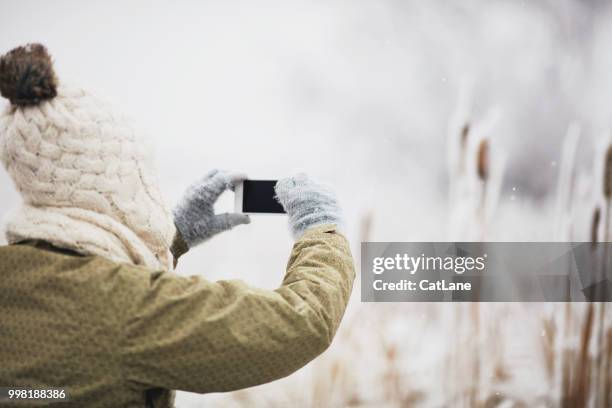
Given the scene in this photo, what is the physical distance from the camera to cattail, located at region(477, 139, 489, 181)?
1.53 m

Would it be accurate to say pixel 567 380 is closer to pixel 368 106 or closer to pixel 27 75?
pixel 368 106

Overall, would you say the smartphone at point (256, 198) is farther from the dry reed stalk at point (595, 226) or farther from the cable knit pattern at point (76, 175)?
the dry reed stalk at point (595, 226)

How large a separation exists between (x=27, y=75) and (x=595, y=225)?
4.71ft

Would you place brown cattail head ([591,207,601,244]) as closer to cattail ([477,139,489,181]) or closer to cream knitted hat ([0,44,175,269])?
cattail ([477,139,489,181])

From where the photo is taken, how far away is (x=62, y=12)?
1.73 meters

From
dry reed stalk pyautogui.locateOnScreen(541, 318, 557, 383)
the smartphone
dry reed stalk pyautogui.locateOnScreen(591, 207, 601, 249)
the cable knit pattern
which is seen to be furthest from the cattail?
the cable knit pattern

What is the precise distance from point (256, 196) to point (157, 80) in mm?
885

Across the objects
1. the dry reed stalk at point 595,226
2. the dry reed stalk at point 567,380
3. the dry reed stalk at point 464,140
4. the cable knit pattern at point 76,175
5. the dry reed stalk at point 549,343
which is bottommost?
the dry reed stalk at point 567,380

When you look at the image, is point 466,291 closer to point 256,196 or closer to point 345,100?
point 345,100

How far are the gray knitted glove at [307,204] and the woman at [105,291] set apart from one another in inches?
3.8

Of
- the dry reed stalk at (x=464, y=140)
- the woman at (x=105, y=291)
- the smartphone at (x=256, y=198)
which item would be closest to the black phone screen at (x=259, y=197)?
the smartphone at (x=256, y=198)

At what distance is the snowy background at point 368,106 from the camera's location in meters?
1.51

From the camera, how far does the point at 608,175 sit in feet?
4.90

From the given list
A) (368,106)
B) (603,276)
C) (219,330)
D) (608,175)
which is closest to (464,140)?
(368,106)
